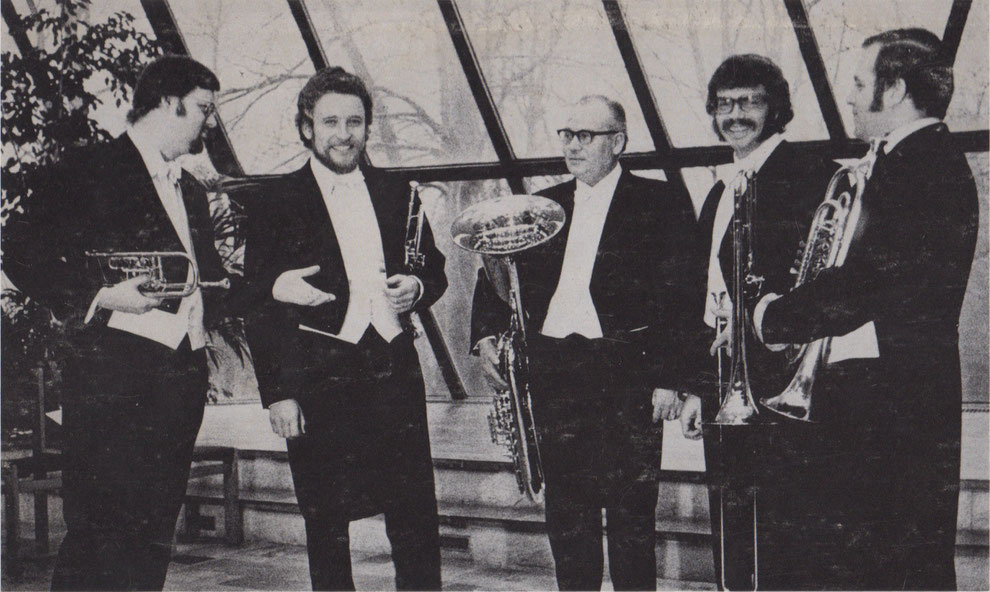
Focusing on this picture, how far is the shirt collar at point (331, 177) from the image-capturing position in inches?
161

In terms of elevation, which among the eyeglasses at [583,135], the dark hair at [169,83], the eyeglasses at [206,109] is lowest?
the eyeglasses at [583,135]

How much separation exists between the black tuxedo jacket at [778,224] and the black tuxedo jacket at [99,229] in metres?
2.17

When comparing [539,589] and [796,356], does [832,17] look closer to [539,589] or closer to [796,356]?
[796,356]

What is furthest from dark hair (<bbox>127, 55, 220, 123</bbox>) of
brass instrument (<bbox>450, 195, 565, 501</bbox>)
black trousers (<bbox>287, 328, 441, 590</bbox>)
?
brass instrument (<bbox>450, 195, 565, 501</bbox>)

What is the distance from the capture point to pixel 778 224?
3.81 m

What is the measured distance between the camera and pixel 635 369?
3.88 m

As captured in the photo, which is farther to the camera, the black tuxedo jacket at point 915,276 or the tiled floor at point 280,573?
the tiled floor at point 280,573

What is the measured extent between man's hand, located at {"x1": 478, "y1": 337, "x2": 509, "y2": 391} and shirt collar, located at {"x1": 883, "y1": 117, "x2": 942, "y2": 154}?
1666mm

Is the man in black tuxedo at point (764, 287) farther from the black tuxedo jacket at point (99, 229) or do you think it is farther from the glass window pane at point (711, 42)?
the black tuxedo jacket at point (99, 229)

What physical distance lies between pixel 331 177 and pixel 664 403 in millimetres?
1606

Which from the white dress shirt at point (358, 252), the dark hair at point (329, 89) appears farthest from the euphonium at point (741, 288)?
the dark hair at point (329, 89)

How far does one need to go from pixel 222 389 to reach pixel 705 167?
2.72 metres

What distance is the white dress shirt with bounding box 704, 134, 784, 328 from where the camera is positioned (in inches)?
153

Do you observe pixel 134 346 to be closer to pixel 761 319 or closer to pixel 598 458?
pixel 598 458
